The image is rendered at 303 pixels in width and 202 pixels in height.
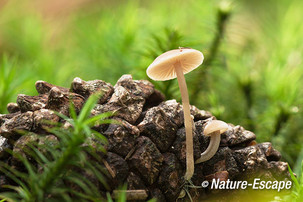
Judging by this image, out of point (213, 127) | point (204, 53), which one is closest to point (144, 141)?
point (213, 127)

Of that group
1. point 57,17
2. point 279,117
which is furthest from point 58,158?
point 57,17

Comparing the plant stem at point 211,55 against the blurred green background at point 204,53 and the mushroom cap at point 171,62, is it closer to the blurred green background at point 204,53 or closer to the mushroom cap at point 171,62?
the blurred green background at point 204,53

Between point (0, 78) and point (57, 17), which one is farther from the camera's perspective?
point (57, 17)

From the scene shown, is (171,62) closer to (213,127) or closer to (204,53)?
(213,127)

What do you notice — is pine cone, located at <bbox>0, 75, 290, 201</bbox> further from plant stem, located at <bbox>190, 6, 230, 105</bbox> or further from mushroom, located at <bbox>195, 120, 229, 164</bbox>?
plant stem, located at <bbox>190, 6, 230, 105</bbox>

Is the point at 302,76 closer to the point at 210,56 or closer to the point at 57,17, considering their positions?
the point at 210,56
